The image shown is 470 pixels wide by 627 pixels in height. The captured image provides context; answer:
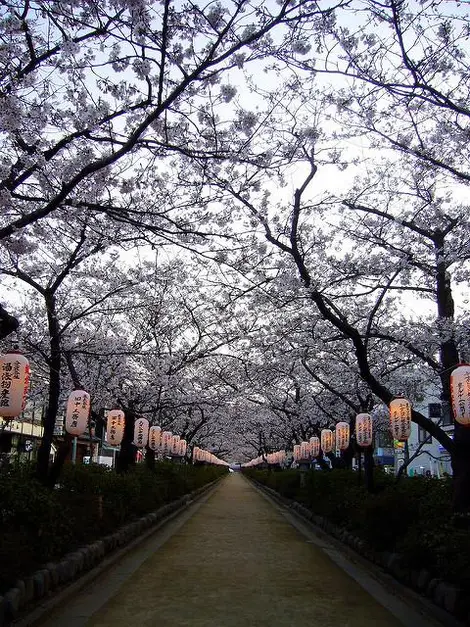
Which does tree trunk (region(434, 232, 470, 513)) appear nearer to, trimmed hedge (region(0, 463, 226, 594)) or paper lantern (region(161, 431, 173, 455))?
trimmed hedge (region(0, 463, 226, 594))

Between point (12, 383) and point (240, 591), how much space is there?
4556 mm

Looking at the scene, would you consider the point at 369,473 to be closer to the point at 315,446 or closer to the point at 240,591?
the point at 240,591

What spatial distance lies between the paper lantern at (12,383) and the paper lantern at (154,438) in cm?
1351

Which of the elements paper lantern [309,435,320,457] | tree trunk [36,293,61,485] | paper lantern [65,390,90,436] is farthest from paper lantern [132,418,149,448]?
paper lantern [309,435,320,457]

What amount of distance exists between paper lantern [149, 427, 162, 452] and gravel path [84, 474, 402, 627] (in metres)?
9.78

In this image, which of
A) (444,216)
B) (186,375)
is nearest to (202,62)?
(444,216)

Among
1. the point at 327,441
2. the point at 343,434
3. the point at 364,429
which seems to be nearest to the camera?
the point at 364,429

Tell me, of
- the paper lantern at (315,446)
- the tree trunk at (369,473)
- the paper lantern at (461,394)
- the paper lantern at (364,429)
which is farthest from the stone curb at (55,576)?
the paper lantern at (315,446)

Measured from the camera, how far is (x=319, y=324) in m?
15.9

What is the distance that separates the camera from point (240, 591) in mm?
7293

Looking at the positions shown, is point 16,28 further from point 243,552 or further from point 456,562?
point 243,552

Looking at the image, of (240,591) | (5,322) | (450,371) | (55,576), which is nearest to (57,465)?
(55,576)

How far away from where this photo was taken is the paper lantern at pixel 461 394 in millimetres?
8875

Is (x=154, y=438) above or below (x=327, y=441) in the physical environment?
below
